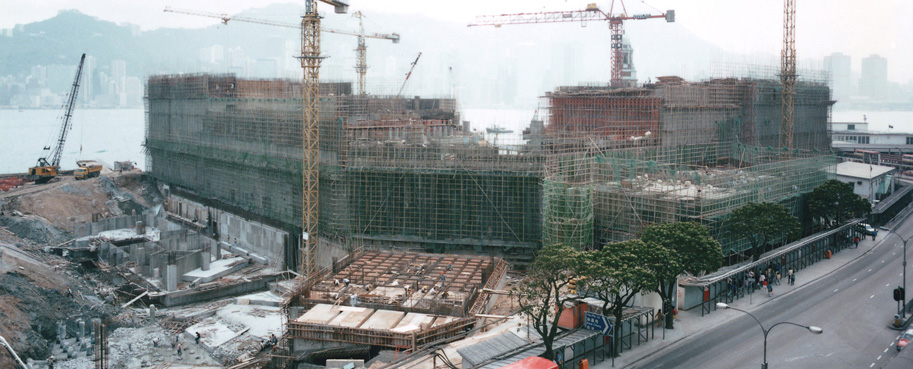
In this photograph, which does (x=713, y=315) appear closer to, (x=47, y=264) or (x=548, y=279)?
(x=548, y=279)

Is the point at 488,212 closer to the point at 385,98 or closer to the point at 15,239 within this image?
the point at 385,98

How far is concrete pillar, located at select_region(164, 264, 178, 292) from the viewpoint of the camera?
190 ft

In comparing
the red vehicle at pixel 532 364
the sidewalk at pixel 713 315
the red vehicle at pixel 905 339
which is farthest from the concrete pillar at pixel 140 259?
the red vehicle at pixel 905 339

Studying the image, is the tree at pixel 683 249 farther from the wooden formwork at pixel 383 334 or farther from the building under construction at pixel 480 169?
the wooden formwork at pixel 383 334

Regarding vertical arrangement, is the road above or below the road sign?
below

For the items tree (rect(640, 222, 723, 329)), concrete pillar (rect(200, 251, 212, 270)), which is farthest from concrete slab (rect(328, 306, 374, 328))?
concrete pillar (rect(200, 251, 212, 270))

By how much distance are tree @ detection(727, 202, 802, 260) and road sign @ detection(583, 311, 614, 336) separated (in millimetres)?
19422

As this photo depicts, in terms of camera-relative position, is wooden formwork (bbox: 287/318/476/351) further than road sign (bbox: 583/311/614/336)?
Yes

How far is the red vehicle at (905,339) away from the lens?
37.2 metres

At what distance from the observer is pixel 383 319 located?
4003 cm

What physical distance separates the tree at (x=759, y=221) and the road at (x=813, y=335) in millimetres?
4438

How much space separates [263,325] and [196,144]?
4832 centimetres

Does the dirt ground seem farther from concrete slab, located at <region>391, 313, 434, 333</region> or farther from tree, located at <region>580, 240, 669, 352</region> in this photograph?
tree, located at <region>580, 240, 669, 352</region>

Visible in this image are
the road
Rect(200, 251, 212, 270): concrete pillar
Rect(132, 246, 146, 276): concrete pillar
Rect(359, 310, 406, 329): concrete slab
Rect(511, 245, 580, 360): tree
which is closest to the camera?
Rect(511, 245, 580, 360): tree
